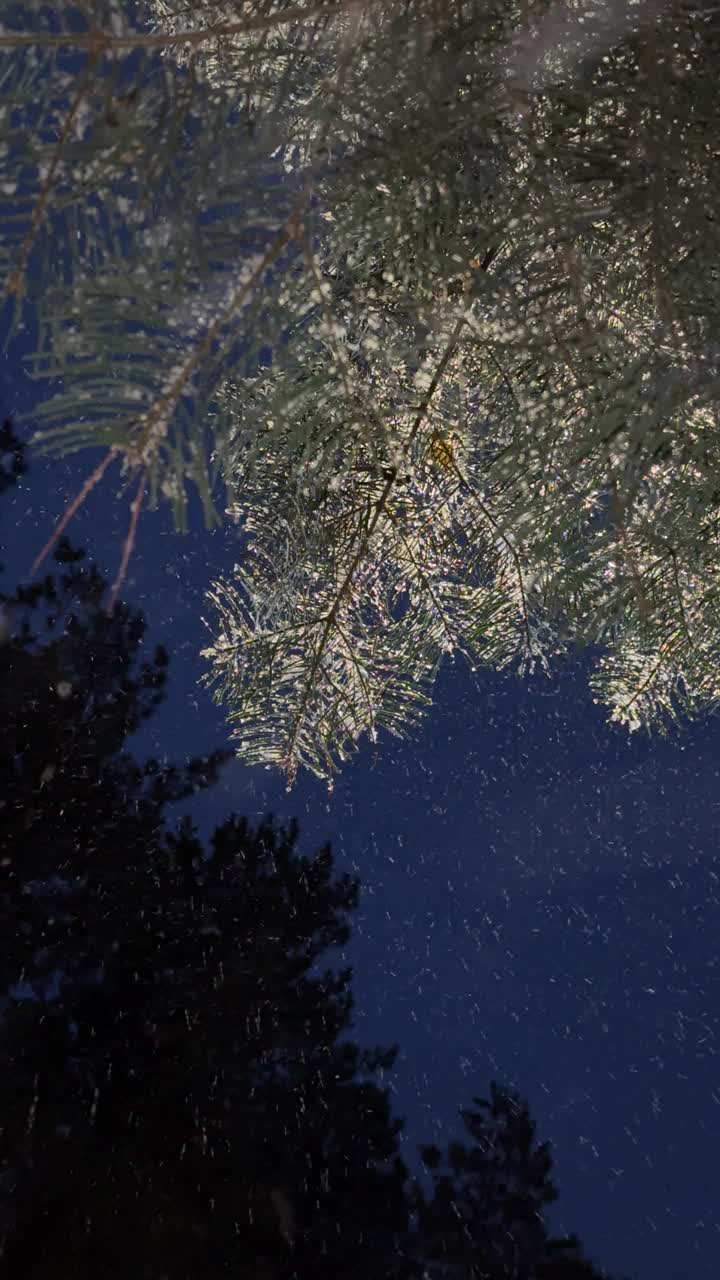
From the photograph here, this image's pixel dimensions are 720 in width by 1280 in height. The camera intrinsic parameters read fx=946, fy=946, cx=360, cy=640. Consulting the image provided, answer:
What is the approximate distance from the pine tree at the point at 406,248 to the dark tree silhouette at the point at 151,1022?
7.65 meters

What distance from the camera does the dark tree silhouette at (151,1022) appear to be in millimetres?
9445

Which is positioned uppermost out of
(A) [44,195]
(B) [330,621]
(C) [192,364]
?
(B) [330,621]

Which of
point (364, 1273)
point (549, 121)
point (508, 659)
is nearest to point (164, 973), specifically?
point (364, 1273)

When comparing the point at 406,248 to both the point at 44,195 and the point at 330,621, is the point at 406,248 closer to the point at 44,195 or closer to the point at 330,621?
the point at 44,195

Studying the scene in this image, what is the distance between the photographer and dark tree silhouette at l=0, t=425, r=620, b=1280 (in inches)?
372

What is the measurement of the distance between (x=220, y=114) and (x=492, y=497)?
3.71ft

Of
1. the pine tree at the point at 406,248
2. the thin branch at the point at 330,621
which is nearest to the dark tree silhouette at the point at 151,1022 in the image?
the thin branch at the point at 330,621

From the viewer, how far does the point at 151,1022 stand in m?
10.8

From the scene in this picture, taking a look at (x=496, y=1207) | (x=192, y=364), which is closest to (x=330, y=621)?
(x=192, y=364)

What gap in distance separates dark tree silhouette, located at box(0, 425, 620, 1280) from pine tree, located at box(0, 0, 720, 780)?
7.65 metres

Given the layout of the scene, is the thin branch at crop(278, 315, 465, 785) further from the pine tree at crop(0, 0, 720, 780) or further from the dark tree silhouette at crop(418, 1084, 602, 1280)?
the dark tree silhouette at crop(418, 1084, 602, 1280)

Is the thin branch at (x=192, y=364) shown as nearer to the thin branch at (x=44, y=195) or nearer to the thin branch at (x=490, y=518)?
the thin branch at (x=44, y=195)

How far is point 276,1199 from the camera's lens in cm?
1096

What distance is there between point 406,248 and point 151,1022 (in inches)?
424
